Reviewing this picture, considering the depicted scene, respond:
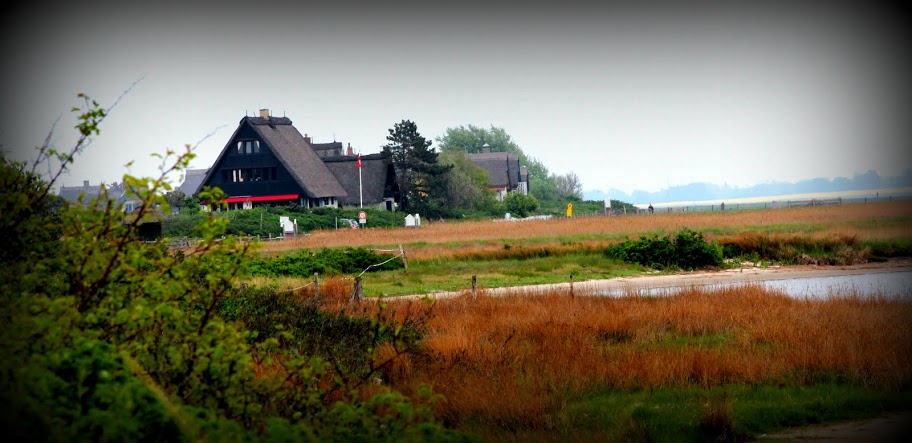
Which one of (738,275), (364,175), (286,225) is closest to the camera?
(738,275)

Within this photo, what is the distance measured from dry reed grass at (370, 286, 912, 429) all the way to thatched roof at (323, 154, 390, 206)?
59.9 metres

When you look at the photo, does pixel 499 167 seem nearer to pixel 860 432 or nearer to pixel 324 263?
pixel 324 263

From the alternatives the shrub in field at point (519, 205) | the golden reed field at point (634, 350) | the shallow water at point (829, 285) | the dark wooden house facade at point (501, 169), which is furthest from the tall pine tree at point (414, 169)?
Result: the golden reed field at point (634, 350)

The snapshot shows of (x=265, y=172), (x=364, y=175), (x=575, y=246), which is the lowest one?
(x=575, y=246)

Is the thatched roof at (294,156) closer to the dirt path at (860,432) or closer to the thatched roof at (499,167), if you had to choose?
the thatched roof at (499,167)

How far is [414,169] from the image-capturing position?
3145 inches

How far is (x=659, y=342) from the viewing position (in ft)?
53.9

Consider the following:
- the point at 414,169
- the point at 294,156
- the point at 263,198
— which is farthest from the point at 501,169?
the point at 263,198

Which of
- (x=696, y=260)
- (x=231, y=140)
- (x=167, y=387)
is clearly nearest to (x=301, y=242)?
(x=696, y=260)

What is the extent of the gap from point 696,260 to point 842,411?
973 inches

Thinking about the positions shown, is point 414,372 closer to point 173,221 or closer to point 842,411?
point 842,411

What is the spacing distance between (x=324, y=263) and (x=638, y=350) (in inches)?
747

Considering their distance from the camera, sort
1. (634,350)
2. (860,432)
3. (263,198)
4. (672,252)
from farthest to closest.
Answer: (263,198) → (672,252) → (634,350) → (860,432)

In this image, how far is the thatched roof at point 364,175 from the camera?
260ft
